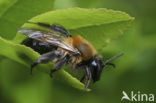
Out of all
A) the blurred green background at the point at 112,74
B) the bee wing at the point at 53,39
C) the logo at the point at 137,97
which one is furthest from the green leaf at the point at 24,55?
the logo at the point at 137,97

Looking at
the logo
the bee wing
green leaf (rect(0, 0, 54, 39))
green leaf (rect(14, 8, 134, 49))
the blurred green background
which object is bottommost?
the logo

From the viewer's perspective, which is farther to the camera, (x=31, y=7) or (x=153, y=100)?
(x=153, y=100)

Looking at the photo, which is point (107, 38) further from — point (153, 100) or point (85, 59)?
point (153, 100)

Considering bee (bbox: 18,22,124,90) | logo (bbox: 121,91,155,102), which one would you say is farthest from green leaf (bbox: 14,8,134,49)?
logo (bbox: 121,91,155,102)

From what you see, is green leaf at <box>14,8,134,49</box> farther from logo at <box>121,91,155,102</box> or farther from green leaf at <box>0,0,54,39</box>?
logo at <box>121,91,155,102</box>

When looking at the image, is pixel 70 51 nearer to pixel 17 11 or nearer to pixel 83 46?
pixel 83 46

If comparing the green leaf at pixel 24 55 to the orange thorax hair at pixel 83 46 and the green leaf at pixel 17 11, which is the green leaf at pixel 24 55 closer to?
the green leaf at pixel 17 11

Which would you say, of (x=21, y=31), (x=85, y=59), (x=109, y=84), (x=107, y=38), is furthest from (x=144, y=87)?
(x=21, y=31)
